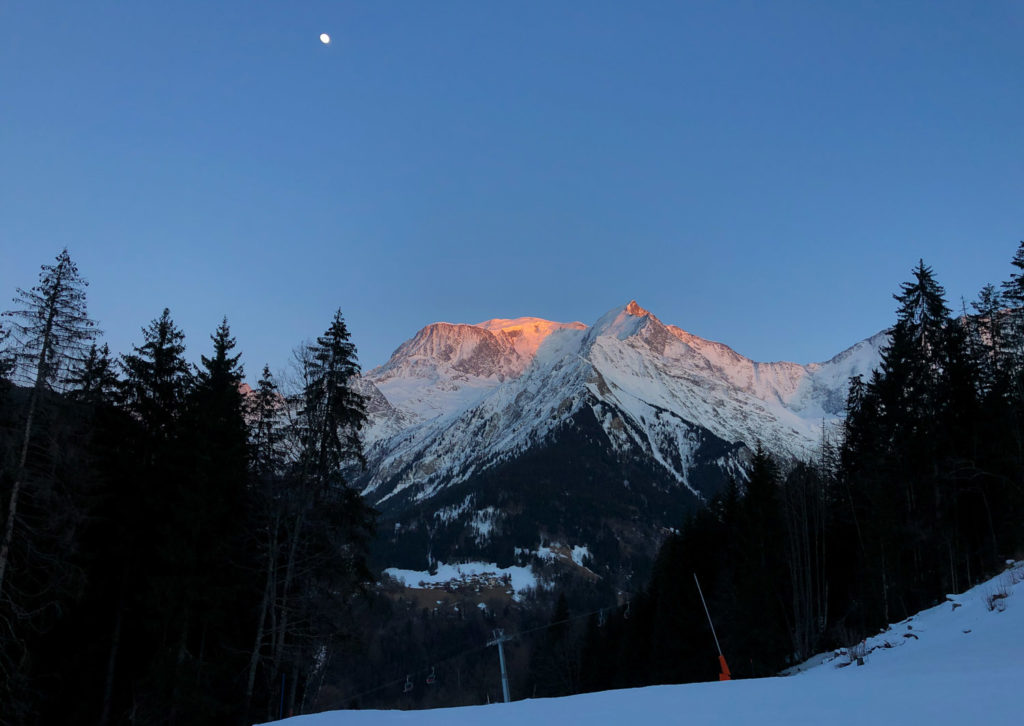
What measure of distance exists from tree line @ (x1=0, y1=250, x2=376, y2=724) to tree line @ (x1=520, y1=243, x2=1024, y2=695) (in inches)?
759

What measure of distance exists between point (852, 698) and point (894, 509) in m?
27.3

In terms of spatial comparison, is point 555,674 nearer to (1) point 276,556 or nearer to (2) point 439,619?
(1) point 276,556

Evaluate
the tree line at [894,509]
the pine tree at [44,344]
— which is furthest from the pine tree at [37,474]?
the tree line at [894,509]

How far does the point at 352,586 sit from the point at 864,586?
26.3 m

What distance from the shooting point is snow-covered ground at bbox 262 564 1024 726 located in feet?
22.1

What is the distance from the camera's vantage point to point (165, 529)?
20891 millimetres

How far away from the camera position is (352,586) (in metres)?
22.8

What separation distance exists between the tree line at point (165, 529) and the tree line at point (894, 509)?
19.3 metres

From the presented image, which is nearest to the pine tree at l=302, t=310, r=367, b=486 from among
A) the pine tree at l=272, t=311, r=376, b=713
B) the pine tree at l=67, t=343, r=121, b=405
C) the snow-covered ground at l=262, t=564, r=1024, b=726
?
the pine tree at l=272, t=311, r=376, b=713

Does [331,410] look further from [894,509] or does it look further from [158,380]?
[894,509]

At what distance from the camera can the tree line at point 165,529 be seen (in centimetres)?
1772

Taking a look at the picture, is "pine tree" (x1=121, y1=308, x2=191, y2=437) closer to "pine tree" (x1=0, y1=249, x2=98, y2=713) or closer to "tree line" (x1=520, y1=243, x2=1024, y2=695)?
"pine tree" (x1=0, y1=249, x2=98, y2=713)

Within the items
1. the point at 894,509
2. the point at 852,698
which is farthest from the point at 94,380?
the point at 894,509

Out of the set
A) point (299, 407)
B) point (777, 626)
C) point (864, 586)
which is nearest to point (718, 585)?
point (777, 626)
